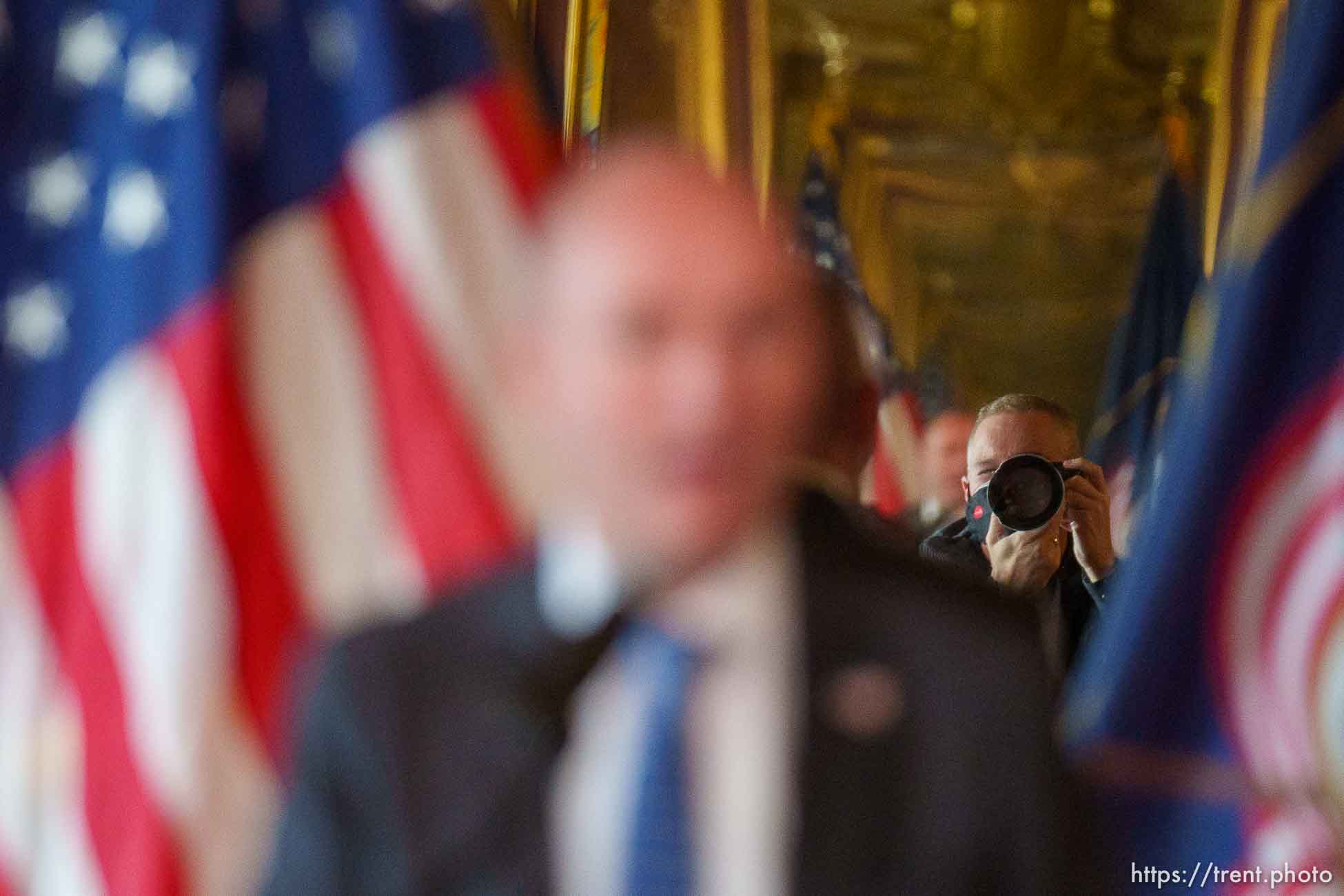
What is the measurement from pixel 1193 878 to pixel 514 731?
1.28 m

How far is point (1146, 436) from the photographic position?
6.44 m

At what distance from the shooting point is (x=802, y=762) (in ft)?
2.81

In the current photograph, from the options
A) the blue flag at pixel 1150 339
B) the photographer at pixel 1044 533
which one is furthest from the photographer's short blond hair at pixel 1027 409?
the blue flag at pixel 1150 339

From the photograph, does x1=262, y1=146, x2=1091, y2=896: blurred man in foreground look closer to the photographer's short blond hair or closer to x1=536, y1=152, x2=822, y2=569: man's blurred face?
x1=536, y1=152, x2=822, y2=569: man's blurred face

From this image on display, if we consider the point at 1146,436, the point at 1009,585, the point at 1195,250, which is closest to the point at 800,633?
the point at 1009,585

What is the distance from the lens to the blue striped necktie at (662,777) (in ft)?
2.72

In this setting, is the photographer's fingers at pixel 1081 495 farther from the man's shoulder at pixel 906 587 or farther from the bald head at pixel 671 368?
the bald head at pixel 671 368

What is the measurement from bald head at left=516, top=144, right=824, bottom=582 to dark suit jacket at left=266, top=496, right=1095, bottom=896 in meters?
0.13

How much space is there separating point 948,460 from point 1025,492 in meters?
0.67

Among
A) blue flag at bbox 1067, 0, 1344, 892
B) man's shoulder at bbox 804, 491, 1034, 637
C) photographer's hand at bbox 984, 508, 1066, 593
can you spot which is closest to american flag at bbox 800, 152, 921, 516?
photographer's hand at bbox 984, 508, 1066, 593

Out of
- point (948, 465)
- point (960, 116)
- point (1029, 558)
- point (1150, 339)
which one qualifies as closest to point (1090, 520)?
point (1029, 558)

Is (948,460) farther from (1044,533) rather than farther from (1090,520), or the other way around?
(1044,533)

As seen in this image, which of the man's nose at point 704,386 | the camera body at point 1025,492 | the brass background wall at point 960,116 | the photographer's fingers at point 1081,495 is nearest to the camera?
the man's nose at point 704,386

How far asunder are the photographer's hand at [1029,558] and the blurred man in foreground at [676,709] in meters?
1.60
